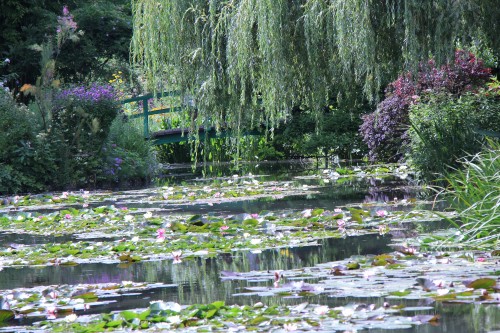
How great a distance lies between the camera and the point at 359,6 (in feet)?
28.6

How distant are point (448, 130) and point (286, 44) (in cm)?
307

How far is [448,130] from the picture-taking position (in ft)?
38.4

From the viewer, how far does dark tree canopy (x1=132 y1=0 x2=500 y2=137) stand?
8.83 m

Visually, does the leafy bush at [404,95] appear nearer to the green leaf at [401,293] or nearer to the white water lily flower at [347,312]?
the green leaf at [401,293]

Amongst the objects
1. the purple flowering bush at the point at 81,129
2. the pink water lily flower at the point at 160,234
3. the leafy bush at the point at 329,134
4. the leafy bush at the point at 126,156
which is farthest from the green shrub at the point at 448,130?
the leafy bush at the point at 329,134

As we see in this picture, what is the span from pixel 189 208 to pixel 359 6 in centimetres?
341

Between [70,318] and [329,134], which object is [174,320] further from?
[329,134]

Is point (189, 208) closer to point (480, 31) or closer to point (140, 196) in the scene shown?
point (140, 196)

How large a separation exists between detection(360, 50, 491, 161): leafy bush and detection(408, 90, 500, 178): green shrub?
176 centimetres

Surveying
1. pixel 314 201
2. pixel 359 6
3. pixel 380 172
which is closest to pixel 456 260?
pixel 359 6

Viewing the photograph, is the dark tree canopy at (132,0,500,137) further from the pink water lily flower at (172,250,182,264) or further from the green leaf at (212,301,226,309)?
the green leaf at (212,301,226,309)

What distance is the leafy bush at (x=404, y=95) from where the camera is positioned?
1586cm

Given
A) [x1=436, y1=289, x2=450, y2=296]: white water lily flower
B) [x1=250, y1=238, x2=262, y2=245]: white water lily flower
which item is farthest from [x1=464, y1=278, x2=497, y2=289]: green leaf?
[x1=250, y1=238, x2=262, y2=245]: white water lily flower

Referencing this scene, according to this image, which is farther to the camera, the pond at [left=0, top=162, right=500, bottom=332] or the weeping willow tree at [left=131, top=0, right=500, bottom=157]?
the weeping willow tree at [left=131, top=0, right=500, bottom=157]
